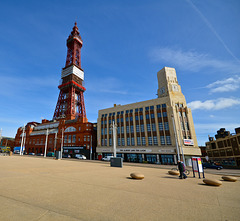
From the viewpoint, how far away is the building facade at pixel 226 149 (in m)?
48.1

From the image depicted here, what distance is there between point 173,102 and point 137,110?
1176 centimetres

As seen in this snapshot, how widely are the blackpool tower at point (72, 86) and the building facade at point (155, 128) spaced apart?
22337 mm

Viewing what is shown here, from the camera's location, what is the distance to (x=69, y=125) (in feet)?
197

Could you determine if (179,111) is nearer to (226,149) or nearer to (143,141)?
(143,141)

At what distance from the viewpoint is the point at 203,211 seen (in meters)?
4.48

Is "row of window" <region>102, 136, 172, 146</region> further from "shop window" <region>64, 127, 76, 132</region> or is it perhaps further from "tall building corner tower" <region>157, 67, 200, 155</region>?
"shop window" <region>64, 127, 76, 132</region>

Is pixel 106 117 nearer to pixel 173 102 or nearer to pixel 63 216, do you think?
pixel 173 102

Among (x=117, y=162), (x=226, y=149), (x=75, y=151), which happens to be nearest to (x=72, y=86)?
(x=75, y=151)

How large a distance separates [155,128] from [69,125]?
37.9 meters

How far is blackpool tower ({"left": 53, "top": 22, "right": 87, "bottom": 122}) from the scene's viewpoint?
68.4 metres

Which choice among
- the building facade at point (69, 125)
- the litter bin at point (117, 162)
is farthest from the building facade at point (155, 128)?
the litter bin at point (117, 162)

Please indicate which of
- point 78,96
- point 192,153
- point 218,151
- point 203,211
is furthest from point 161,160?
point 78,96

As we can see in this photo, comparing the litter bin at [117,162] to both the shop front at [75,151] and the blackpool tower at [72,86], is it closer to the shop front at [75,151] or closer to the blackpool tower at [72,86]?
the shop front at [75,151]

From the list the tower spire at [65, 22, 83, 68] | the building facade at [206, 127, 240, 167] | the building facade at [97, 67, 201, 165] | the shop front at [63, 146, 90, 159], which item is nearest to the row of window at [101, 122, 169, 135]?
the building facade at [97, 67, 201, 165]
